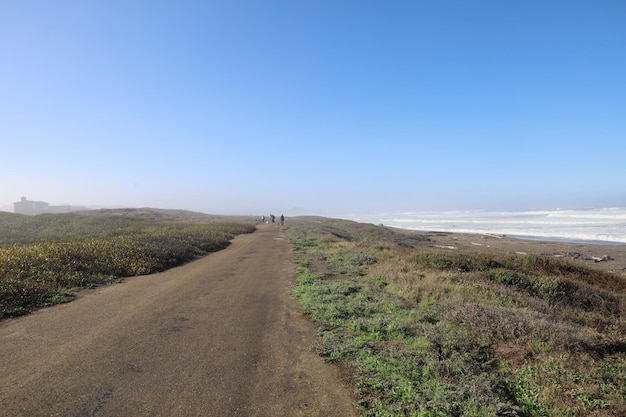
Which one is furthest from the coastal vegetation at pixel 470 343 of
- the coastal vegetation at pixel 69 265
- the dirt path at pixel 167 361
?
the coastal vegetation at pixel 69 265

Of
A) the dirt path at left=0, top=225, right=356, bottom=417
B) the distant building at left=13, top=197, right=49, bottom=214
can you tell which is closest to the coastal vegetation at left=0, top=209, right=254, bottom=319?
the dirt path at left=0, top=225, right=356, bottom=417

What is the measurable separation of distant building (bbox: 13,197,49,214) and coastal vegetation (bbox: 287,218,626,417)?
170 m

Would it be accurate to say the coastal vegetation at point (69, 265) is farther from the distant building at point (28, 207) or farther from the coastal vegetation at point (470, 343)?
the distant building at point (28, 207)

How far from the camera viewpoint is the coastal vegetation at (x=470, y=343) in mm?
5057

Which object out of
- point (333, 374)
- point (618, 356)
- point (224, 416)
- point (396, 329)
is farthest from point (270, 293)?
point (618, 356)

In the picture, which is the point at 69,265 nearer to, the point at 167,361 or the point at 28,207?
the point at 167,361

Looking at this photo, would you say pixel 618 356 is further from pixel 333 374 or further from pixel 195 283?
pixel 195 283

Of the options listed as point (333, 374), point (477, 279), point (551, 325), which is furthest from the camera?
point (477, 279)

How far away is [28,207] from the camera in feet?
477

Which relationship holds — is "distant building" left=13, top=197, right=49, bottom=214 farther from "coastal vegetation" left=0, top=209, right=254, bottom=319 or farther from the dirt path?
the dirt path

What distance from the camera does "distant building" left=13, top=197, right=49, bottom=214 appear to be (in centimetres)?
13844

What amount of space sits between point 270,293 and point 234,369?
5.88 m

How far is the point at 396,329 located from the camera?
796 centimetres

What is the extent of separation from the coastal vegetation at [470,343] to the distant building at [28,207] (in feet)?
558
